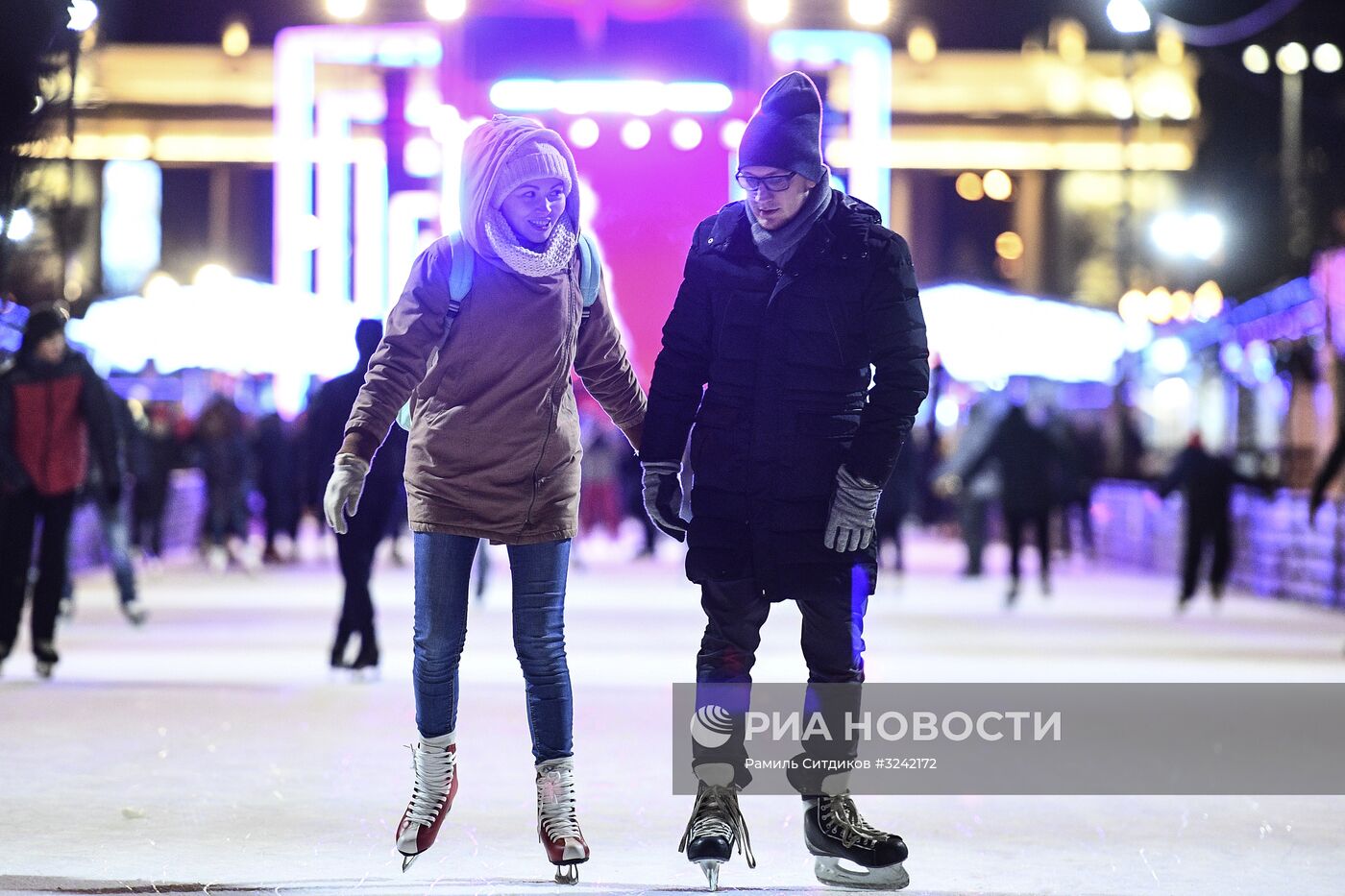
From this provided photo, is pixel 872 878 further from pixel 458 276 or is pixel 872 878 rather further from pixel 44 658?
pixel 44 658

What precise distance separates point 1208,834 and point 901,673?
4967 mm

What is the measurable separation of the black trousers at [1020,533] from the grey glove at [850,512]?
1234 cm

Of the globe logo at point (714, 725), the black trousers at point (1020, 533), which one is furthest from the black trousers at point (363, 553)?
the black trousers at point (1020, 533)

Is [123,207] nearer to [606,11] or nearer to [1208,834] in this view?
[606,11]

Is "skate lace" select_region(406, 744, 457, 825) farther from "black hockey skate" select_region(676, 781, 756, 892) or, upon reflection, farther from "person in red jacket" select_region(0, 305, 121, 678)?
"person in red jacket" select_region(0, 305, 121, 678)

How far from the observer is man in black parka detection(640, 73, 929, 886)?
18.3 ft

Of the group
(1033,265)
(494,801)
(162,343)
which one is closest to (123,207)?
(1033,265)

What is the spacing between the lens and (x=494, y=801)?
7215 millimetres

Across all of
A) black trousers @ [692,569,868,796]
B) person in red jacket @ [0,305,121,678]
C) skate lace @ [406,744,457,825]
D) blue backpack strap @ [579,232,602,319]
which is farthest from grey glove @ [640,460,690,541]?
person in red jacket @ [0,305,121,678]

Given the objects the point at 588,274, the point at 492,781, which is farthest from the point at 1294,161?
the point at 588,274

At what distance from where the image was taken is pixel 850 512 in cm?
554

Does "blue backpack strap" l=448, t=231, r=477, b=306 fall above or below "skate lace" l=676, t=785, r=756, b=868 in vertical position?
above

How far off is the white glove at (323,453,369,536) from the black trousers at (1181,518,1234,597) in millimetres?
12862

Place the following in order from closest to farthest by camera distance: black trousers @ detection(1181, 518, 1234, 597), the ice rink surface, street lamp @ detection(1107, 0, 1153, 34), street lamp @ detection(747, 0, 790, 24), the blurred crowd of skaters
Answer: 1. the ice rink surface
2. the blurred crowd of skaters
3. black trousers @ detection(1181, 518, 1234, 597)
4. street lamp @ detection(1107, 0, 1153, 34)
5. street lamp @ detection(747, 0, 790, 24)
